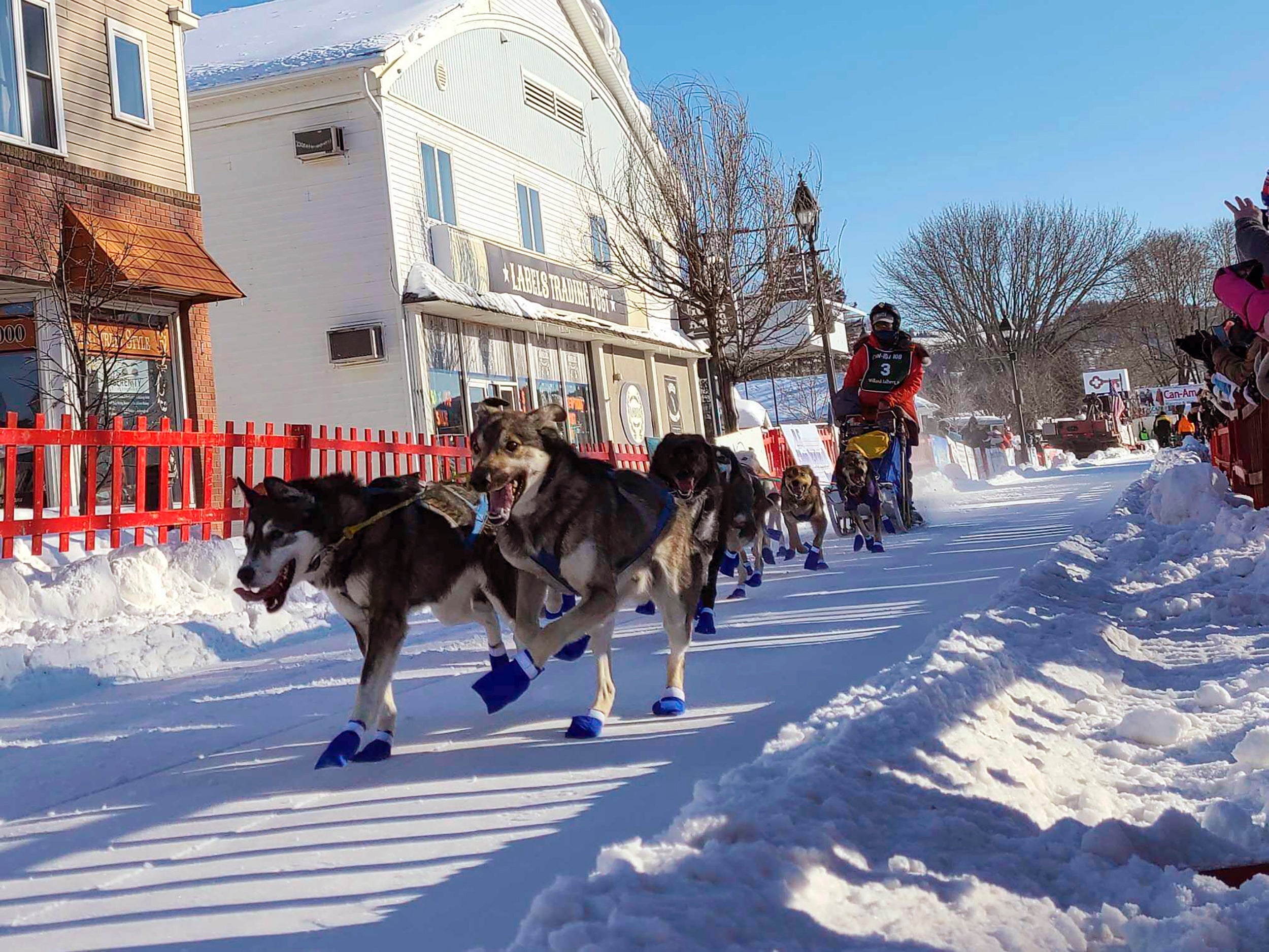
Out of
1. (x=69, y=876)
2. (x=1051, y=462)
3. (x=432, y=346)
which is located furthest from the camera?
(x=1051, y=462)

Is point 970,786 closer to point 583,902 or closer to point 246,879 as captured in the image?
point 583,902

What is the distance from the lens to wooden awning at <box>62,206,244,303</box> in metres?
14.1

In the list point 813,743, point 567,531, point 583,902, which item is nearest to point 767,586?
point 567,531

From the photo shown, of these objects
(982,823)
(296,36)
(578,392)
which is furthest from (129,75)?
(982,823)

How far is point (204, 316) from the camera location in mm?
16562

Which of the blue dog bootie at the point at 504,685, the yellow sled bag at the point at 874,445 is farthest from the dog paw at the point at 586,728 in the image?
the yellow sled bag at the point at 874,445

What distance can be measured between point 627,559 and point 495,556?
0.61 metres

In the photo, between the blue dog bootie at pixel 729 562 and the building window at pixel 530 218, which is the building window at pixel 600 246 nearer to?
the building window at pixel 530 218

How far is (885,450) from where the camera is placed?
1327 cm

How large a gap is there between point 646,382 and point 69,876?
26.6 meters

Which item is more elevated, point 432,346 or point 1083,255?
point 1083,255

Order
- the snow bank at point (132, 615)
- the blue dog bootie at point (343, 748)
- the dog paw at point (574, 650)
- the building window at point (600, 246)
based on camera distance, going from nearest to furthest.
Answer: the blue dog bootie at point (343, 748)
the dog paw at point (574, 650)
the snow bank at point (132, 615)
the building window at point (600, 246)

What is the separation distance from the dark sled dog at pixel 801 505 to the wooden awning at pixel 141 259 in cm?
825

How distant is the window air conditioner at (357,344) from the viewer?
1986 centimetres
